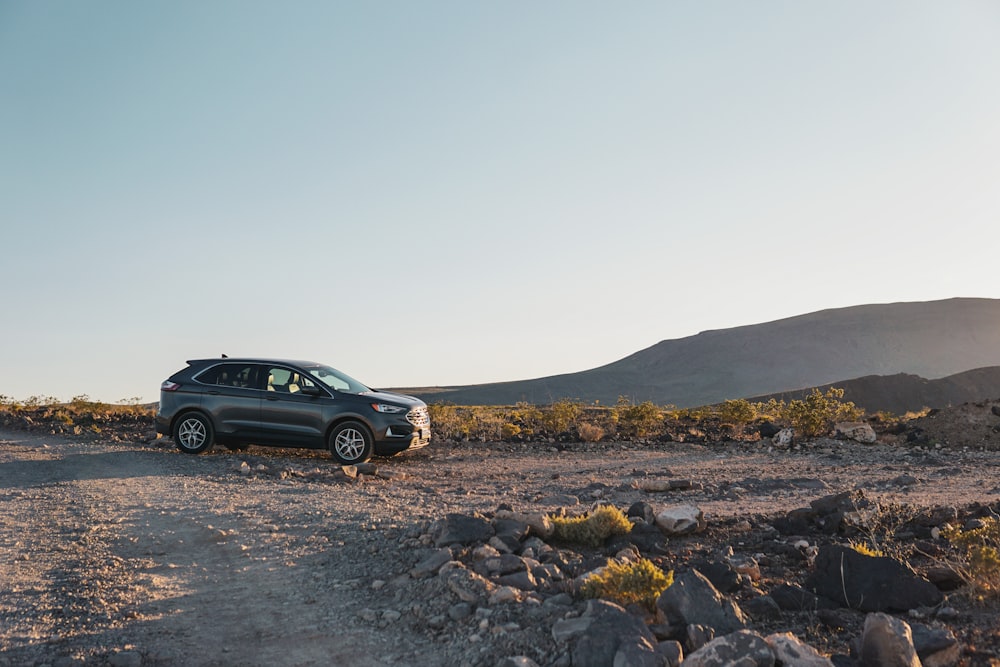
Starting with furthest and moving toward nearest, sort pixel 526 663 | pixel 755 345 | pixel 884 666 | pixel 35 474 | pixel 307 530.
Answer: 1. pixel 755 345
2. pixel 35 474
3. pixel 307 530
4. pixel 526 663
5. pixel 884 666

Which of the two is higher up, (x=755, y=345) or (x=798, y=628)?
(x=755, y=345)

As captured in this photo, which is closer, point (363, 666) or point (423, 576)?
point (363, 666)

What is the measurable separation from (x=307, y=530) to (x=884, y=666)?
Result: 5698mm

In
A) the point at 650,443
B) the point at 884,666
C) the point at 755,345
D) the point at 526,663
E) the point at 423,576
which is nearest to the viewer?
the point at 884,666

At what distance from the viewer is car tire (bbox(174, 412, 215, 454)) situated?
14859mm

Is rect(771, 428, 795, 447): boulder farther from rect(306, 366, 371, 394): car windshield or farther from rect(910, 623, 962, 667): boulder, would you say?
rect(910, 623, 962, 667): boulder

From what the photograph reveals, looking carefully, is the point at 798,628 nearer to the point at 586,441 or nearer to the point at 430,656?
the point at 430,656

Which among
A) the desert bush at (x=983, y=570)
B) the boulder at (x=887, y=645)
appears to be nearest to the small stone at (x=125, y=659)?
the boulder at (x=887, y=645)

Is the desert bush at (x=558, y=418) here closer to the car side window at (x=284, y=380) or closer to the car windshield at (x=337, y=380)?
the car windshield at (x=337, y=380)

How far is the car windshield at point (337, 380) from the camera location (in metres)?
14.7

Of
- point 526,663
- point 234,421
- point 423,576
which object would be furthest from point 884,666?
point 234,421

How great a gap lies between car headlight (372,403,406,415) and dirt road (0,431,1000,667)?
1234mm

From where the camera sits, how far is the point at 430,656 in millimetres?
4973

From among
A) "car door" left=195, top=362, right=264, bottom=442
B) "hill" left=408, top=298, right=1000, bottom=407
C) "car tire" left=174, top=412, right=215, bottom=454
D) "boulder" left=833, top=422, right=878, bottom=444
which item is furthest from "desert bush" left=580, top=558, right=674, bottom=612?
"hill" left=408, top=298, right=1000, bottom=407
